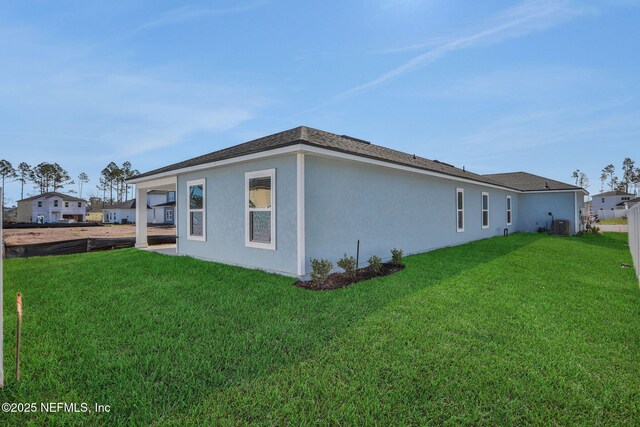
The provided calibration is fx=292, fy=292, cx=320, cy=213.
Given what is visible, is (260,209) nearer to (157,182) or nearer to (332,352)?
(332,352)

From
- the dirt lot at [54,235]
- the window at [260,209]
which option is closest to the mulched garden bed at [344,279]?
the window at [260,209]

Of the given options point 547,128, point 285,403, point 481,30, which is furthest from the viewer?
point 547,128

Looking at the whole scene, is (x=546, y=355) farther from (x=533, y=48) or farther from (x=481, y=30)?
(x=533, y=48)

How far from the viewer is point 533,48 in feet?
31.3

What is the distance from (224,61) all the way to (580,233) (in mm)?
21674

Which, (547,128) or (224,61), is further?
(547,128)

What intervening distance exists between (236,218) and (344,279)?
11.3 ft

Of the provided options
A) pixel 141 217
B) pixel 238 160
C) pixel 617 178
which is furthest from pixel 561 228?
pixel 617 178

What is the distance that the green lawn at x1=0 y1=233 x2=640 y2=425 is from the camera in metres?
2.38

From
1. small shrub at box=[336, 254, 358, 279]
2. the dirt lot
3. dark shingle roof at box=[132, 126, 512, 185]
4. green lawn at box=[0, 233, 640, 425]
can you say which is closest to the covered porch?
dark shingle roof at box=[132, 126, 512, 185]

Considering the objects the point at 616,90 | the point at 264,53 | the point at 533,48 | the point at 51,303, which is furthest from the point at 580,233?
the point at 51,303

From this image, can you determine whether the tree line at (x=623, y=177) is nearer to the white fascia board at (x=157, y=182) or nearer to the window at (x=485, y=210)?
the window at (x=485, y=210)

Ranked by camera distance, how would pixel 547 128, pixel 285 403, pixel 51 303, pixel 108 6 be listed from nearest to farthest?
pixel 285 403 → pixel 51 303 → pixel 108 6 → pixel 547 128

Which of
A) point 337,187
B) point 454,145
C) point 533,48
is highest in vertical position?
point 533,48
